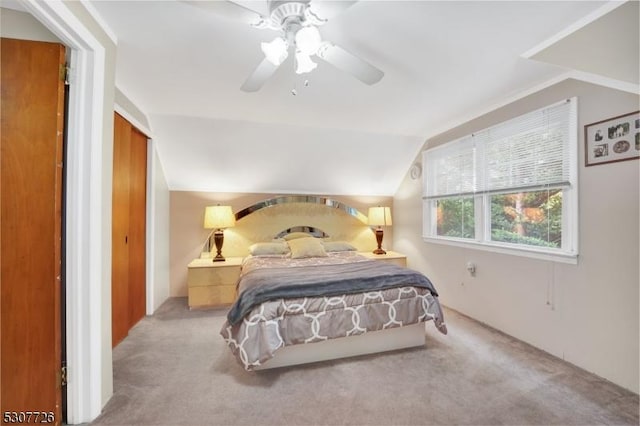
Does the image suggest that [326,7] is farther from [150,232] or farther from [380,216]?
[380,216]

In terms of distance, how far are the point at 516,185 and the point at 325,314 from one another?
89.8 inches

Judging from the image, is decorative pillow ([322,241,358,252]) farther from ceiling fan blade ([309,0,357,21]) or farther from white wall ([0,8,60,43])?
white wall ([0,8,60,43])

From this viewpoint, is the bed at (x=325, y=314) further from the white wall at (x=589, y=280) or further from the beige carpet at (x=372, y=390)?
the white wall at (x=589, y=280)

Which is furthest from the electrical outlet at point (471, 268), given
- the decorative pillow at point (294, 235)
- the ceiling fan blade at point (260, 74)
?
the ceiling fan blade at point (260, 74)

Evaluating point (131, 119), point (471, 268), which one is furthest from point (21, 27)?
point (471, 268)

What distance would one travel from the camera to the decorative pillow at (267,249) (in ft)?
12.7

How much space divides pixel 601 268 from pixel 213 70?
3408 mm

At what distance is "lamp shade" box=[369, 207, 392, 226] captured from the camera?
447 cm

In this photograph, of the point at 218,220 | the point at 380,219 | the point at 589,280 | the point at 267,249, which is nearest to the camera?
the point at 589,280

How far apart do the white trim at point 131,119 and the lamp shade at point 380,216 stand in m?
3.36

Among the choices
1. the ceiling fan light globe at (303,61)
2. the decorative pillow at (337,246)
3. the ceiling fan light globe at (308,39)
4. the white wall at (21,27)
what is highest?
the white wall at (21,27)

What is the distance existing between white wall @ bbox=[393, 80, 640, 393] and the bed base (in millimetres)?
1026

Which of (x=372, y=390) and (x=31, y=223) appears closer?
(x=31, y=223)

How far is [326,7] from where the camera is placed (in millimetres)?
1264
